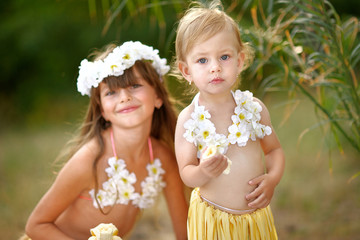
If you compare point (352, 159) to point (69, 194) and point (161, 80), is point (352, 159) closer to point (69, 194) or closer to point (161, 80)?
point (161, 80)

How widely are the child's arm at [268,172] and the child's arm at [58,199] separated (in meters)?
0.85

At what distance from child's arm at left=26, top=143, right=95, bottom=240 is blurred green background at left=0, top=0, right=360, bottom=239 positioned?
1.19 m

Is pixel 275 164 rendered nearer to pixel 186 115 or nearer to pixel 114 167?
pixel 186 115

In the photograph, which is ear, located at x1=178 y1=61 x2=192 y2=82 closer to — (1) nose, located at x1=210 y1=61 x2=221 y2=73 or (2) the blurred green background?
(1) nose, located at x1=210 y1=61 x2=221 y2=73

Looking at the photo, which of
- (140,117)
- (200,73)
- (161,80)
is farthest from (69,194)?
(200,73)

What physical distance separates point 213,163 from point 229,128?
0.22m

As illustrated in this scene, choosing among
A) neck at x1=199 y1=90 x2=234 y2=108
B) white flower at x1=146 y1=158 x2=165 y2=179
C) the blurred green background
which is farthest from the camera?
the blurred green background

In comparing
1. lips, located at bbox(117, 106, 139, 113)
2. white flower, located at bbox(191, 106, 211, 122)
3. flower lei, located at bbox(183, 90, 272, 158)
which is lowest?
flower lei, located at bbox(183, 90, 272, 158)

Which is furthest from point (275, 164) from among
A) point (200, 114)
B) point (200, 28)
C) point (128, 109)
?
point (128, 109)

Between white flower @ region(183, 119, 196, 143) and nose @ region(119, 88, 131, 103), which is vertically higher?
nose @ region(119, 88, 131, 103)

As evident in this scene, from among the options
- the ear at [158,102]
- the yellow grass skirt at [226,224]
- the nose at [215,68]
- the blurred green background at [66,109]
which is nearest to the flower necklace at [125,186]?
the ear at [158,102]

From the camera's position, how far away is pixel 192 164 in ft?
5.76

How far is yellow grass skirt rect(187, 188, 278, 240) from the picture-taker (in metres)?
1.76

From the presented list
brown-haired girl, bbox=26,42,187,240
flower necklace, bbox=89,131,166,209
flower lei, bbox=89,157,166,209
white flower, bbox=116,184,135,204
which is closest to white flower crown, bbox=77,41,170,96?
brown-haired girl, bbox=26,42,187,240
